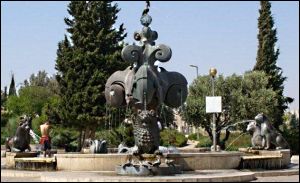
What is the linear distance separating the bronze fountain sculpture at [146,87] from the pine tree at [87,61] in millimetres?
23125

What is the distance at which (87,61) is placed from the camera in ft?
145

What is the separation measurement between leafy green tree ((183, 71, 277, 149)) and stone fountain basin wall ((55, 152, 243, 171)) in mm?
24127

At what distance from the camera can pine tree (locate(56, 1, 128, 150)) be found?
42.8 m

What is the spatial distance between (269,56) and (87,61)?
1633 centimetres

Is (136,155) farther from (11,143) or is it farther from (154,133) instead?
(11,143)

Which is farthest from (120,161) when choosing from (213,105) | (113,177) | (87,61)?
(87,61)

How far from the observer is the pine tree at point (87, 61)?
141 ft

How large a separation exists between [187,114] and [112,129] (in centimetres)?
588

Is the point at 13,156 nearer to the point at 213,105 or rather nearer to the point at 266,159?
the point at 266,159

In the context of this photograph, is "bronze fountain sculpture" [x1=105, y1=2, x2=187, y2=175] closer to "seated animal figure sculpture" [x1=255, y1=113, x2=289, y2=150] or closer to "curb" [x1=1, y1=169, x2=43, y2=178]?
"curb" [x1=1, y1=169, x2=43, y2=178]

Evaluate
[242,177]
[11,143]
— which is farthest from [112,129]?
[242,177]

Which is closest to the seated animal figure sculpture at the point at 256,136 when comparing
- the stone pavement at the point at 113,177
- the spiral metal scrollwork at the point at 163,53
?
the stone pavement at the point at 113,177

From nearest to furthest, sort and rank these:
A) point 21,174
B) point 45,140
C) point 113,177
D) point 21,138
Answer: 1. point 113,177
2. point 21,174
3. point 21,138
4. point 45,140

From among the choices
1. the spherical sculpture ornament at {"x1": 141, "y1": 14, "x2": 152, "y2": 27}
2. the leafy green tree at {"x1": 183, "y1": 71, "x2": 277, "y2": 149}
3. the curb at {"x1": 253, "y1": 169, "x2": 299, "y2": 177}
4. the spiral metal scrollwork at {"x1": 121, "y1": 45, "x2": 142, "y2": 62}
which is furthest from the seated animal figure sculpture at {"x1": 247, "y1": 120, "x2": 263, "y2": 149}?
the leafy green tree at {"x1": 183, "y1": 71, "x2": 277, "y2": 149}
